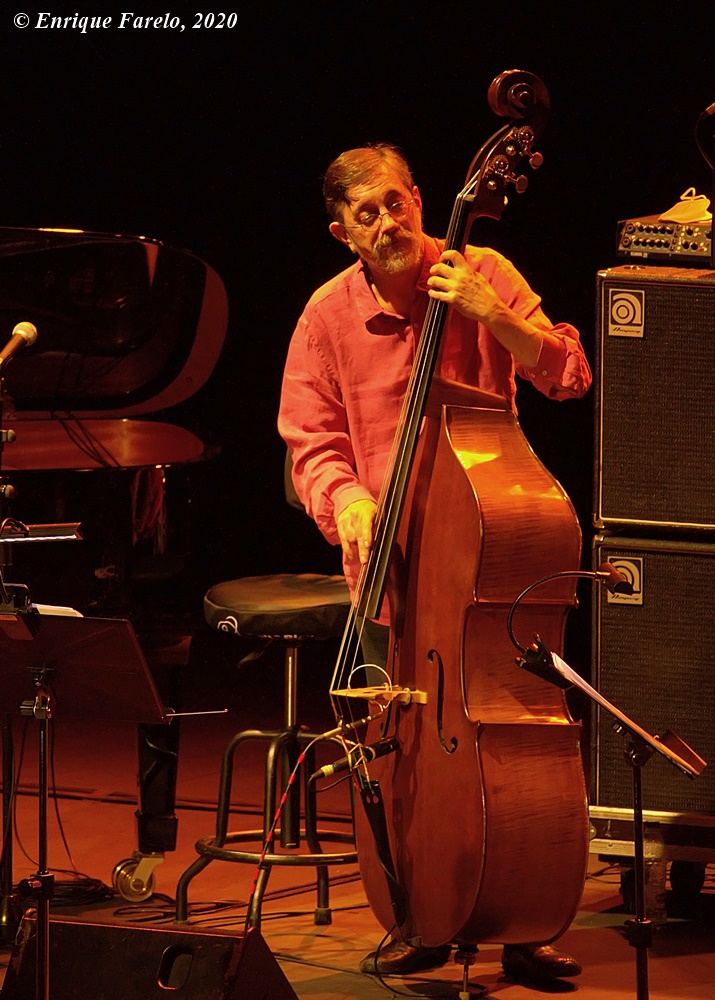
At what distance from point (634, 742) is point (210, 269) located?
260 centimetres

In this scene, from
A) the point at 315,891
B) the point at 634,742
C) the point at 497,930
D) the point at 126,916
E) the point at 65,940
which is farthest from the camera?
the point at 315,891

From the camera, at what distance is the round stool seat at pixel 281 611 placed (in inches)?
124

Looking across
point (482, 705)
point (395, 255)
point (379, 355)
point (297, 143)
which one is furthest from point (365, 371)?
point (297, 143)

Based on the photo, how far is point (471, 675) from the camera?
243cm

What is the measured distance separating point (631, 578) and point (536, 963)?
2.67 ft

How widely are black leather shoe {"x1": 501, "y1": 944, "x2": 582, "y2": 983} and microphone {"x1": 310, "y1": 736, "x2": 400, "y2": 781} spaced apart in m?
0.48

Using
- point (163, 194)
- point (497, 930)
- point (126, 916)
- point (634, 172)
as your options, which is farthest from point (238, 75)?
point (497, 930)

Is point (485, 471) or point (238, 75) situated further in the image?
point (238, 75)

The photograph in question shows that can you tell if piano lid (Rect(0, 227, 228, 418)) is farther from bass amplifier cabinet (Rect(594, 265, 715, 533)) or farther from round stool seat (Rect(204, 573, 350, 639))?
bass amplifier cabinet (Rect(594, 265, 715, 533))

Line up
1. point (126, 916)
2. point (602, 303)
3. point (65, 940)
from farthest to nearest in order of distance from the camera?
point (126, 916) < point (602, 303) < point (65, 940)

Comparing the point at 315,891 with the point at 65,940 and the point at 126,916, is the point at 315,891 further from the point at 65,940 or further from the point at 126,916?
the point at 65,940

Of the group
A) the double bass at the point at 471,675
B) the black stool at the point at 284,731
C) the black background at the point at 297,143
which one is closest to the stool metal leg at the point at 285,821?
the black stool at the point at 284,731

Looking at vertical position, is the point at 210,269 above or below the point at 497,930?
above

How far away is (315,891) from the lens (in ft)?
11.4
